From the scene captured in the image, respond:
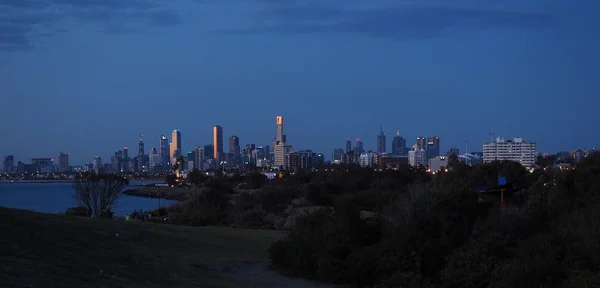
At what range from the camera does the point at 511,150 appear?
523ft

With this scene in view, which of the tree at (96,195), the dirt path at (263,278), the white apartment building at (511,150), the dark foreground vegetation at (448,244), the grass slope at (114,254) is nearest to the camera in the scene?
the grass slope at (114,254)

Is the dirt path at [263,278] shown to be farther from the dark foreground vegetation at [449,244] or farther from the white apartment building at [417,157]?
the white apartment building at [417,157]

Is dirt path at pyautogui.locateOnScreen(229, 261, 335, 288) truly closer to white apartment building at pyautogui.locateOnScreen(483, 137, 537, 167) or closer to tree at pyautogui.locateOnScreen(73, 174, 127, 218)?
tree at pyautogui.locateOnScreen(73, 174, 127, 218)

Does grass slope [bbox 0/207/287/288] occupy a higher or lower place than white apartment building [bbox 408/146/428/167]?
lower

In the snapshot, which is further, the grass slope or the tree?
the tree

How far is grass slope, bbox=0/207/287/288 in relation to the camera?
16750 millimetres

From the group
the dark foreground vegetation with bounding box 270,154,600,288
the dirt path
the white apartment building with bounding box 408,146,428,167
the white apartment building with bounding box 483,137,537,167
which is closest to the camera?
the dark foreground vegetation with bounding box 270,154,600,288

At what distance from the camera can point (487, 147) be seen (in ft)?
536

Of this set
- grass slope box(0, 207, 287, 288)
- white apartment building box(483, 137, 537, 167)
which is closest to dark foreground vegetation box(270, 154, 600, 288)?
grass slope box(0, 207, 287, 288)

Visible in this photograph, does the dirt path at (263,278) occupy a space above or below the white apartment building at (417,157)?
below

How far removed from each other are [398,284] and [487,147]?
487 feet

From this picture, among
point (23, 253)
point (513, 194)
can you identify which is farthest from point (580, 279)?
point (513, 194)

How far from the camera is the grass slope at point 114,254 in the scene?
1675 cm

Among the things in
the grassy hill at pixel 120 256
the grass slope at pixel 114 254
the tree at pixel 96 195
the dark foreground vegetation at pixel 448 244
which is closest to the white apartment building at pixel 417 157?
the tree at pixel 96 195
